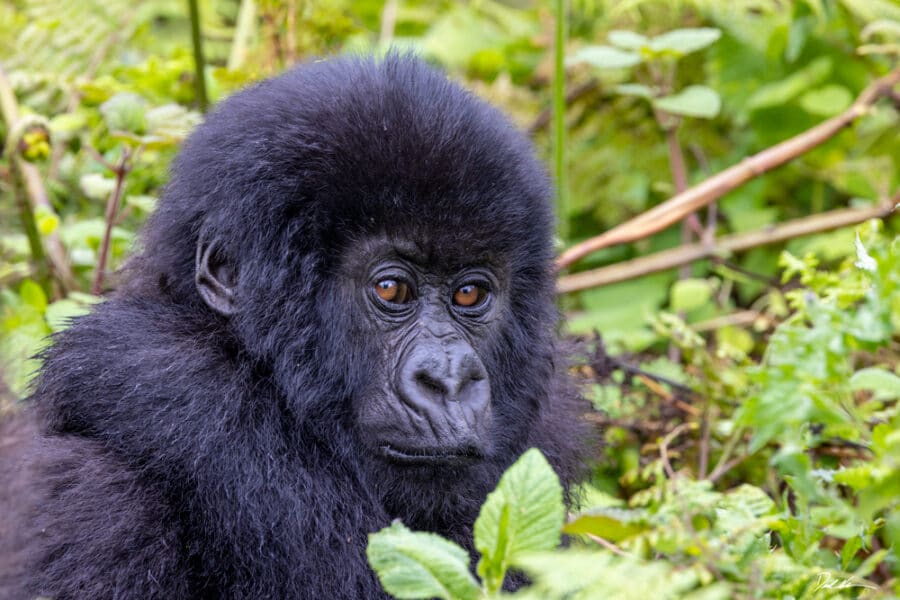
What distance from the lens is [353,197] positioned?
234 cm

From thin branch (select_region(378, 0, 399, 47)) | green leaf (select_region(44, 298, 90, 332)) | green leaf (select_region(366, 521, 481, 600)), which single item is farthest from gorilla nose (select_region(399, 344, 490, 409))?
thin branch (select_region(378, 0, 399, 47))

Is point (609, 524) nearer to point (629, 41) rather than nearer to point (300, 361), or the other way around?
point (300, 361)

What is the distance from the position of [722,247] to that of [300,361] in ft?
8.76

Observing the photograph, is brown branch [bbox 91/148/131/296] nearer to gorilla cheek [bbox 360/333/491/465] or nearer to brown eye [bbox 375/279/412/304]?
brown eye [bbox 375/279/412/304]

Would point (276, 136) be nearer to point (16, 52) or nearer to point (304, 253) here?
point (304, 253)

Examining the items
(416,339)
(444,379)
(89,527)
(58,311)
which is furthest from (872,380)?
(58,311)

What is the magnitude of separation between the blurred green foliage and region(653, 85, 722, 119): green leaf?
0.02m

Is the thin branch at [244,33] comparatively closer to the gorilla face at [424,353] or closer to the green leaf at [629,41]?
the green leaf at [629,41]

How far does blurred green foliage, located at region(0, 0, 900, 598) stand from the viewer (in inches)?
53.9

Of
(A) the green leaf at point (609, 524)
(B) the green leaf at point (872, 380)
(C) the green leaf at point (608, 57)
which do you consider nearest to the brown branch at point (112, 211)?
(C) the green leaf at point (608, 57)

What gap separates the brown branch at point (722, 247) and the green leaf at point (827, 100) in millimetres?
524

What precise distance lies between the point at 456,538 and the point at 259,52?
266 centimetres

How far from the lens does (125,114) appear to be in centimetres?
312

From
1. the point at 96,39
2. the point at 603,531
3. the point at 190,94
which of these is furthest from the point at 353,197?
the point at 96,39
